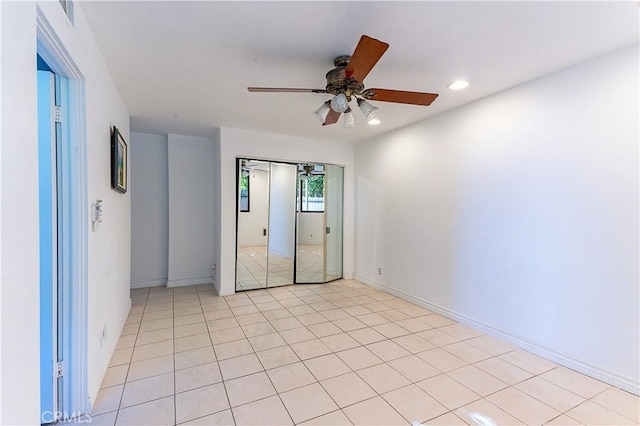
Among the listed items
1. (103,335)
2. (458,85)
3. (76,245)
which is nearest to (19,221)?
(76,245)

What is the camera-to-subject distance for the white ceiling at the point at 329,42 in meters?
1.69

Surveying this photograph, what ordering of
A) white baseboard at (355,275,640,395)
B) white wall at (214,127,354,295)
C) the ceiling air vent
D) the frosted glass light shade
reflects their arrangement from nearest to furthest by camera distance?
the ceiling air vent, white baseboard at (355,275,640,395), the frosted glass light shade, white wall at (214,127,354,295)

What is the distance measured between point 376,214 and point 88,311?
370cm

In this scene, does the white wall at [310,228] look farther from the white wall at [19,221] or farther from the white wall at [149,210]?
the white wall at [19,221]

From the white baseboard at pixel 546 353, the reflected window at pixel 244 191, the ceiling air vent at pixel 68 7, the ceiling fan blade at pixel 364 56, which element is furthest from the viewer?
the reflected window at pixel 244 191

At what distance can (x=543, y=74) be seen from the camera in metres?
2.48

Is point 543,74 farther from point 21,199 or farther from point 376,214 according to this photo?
point 21,199

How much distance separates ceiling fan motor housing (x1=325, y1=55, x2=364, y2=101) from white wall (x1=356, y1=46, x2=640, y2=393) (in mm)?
1661

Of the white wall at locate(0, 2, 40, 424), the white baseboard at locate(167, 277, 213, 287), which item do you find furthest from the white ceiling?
the white baseboard at locate(167, 277, 213, 287)

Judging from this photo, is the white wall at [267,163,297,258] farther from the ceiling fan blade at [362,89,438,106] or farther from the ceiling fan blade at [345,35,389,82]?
the ceiling fan blade at [345,35,389,82]

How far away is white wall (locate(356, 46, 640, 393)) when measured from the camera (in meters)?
2.10

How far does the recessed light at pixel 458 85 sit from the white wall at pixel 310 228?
9.50 ft

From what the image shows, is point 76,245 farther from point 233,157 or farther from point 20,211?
point 233,157

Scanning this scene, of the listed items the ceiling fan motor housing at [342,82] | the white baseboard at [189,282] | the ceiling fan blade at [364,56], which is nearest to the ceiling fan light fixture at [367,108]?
the ceiling fan motor housing at [342,82]
